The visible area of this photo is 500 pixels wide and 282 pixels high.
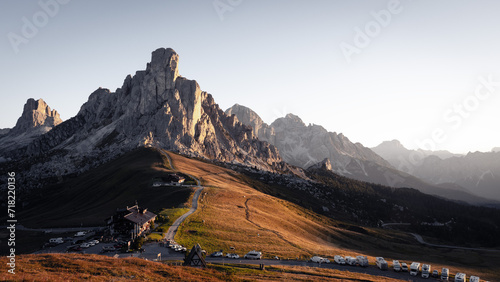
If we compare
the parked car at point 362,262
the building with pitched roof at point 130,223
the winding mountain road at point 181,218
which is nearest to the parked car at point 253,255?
the winding mountain road at point 181,218

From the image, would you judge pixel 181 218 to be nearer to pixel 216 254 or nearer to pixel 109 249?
pixel 109 249

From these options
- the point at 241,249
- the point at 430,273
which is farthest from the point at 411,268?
the point at 241,249

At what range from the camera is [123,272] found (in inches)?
1399

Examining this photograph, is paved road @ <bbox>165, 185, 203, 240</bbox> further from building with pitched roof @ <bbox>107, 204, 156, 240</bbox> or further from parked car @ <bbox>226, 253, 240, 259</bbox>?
parked car @ <bbox>226, 253, 240, 259</bbox>

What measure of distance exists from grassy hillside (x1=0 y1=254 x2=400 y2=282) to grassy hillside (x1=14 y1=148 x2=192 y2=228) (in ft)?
169

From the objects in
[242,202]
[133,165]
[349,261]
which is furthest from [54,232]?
[349,261]

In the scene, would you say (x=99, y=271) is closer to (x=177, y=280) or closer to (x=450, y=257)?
(x=177, y=280)

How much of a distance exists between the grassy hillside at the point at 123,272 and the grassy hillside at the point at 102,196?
51610 millimetres

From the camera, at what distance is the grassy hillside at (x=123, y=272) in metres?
31.6

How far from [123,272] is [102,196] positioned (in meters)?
100

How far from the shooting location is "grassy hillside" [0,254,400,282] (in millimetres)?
31559

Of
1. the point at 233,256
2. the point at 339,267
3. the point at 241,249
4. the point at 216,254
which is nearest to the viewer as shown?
the point at 216,254

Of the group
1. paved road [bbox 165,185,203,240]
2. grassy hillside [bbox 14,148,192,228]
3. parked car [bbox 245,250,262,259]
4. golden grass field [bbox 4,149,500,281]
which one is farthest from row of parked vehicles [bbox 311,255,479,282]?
grassy hillside [bbox 14,148,192,228]

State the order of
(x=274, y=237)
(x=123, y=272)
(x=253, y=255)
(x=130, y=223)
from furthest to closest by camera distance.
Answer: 1. (x=274, y=237)
2. (x=130, y=223)
3. (x=253, y=255)
4. (x=123, y=272)
